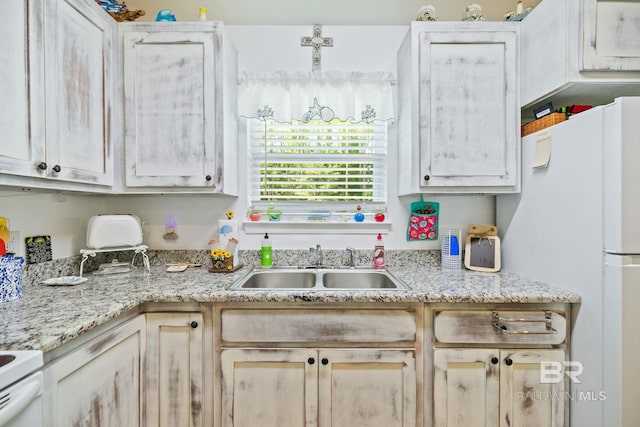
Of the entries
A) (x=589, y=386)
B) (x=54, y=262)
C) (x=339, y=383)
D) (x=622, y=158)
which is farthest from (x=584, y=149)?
(x=54, y=262)

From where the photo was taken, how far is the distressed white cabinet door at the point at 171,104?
65.4 inches

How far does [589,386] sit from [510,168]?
1.02 m

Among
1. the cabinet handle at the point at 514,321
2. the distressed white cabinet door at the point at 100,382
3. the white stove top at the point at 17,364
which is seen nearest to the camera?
the white stove top at the point at 17,364

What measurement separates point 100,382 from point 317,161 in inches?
60.9

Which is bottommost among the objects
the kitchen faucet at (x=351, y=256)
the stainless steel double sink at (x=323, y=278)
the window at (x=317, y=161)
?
the stainless steel double sink at (x=323, y=278)

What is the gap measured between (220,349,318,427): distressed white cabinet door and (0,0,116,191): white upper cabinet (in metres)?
1.04

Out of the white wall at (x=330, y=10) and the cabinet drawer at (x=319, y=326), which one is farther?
the white wall at (x=330, y=10)

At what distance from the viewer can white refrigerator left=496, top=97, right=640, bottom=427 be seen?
1134 mm

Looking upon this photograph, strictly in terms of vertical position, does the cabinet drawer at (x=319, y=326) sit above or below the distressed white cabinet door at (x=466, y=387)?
above

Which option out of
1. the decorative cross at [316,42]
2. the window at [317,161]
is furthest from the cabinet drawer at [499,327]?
the decorative cross at [316,42]

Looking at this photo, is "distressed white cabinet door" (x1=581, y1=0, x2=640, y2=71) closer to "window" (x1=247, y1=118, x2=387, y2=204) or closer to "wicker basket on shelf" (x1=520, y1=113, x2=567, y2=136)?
"wicker basket on shelf" (x1=520, y1=113, x2=567, y2=136)

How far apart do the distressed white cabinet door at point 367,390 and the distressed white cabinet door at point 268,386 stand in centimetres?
5

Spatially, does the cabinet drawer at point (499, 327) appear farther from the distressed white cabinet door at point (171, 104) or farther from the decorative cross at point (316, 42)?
the decorative cross at point (316, 42)

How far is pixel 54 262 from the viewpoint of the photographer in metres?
1.62
